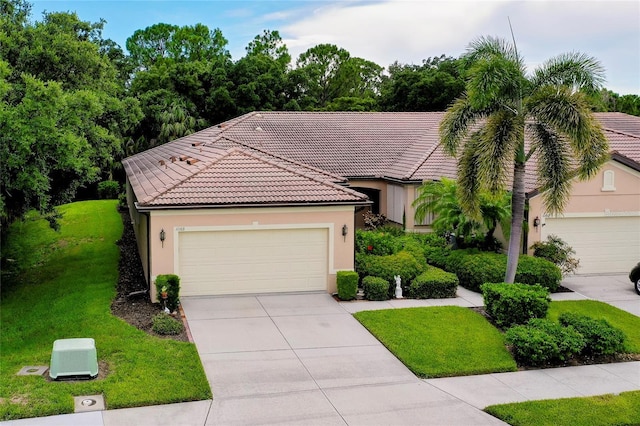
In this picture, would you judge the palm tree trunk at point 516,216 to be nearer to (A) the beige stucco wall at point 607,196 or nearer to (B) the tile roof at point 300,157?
(A) the beige stucco wall at point 607,196

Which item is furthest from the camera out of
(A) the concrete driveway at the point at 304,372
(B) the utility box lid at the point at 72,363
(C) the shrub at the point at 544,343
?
(C) the shrub at the point at 544,343

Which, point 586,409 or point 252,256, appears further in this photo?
point 252,256

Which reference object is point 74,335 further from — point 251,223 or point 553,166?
point 553,166

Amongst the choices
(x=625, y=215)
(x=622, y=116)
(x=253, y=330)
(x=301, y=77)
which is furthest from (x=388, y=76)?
(x=253, y=330)

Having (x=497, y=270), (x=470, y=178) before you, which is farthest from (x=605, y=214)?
(x=470, y=178)

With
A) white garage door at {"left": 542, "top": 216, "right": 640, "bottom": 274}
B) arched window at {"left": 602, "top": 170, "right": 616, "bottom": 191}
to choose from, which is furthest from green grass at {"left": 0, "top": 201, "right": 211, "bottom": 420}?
arched window at {"left": 602, "top": 170, "right": 616, "bottom": 191}

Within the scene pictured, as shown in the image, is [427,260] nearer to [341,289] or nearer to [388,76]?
[341,289]

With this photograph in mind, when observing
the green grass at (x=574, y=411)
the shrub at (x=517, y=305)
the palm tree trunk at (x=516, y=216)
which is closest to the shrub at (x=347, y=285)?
the shrub at (x=517, y=305)
